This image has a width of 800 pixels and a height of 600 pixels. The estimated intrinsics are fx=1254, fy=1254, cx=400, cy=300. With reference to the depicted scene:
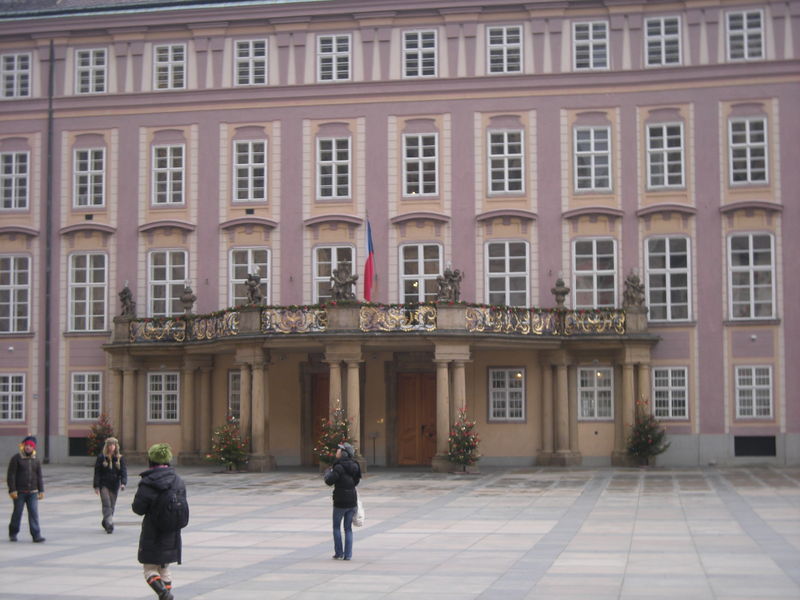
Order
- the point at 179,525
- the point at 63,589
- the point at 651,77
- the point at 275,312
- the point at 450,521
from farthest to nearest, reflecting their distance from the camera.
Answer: the point at 651,77, the point at 275,312, the point at 450,521, the point at 63,589, the point at 179,525

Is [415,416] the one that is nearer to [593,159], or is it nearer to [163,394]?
[163,394]

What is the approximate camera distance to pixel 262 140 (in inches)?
1603

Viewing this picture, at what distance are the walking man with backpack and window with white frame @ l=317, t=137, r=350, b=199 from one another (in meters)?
28.1

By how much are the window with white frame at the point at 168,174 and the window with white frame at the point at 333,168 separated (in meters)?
4.71

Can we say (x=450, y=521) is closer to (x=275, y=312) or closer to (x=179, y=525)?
(x=179, y=525)

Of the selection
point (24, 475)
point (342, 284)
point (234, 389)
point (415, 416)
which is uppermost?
point (342, 284)

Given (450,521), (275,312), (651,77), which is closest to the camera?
(450,521)

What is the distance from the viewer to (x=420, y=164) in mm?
39844

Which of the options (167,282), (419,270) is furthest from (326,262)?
(167,282)

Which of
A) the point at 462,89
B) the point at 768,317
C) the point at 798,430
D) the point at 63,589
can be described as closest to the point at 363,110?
the point at 462,89

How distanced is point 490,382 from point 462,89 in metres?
9.30

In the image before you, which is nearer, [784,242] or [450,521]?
[450,521]

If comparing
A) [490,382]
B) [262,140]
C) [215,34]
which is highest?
[215,34]

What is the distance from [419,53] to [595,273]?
8999mm
